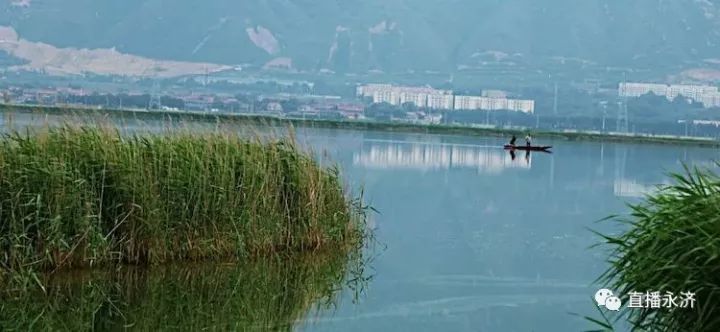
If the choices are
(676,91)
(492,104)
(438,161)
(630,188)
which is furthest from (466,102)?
(630,188)

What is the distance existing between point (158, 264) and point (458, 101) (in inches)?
2140

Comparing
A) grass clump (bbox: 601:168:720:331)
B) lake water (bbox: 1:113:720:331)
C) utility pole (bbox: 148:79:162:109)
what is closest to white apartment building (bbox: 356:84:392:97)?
utility pole (bbox: 148:79:162:109)

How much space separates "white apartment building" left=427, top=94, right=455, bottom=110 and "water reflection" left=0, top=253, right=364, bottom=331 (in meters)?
52.6

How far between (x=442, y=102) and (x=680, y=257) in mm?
56850

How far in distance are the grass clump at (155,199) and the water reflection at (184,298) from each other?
252 millimetres

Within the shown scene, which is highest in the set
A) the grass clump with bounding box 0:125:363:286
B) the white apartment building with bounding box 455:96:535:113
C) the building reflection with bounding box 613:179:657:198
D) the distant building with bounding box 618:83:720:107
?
the distant building with bounding box 618:83:720:107

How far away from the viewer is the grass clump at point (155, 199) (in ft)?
26.9

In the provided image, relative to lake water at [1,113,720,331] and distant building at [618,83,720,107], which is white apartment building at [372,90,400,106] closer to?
distant building at [618,83,720,107]

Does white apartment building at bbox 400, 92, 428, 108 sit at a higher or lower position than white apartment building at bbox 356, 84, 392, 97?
lower

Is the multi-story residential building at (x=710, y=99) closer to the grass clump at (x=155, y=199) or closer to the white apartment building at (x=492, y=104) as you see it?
the white apartment building at (x=492, y=104)

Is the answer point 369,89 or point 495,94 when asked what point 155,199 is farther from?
point 369,89

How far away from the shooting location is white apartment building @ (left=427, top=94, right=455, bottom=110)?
62031mm

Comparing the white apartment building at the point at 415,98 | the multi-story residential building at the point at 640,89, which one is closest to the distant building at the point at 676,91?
the multi-story residential building at the point at 640,89

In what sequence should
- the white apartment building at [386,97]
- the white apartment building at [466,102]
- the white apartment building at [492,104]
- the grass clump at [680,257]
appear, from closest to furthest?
the grass clump at [680,257] → the white apartment building at [492,104] → the white apartment building at [386,97] → the white apartment building at [466,102]
